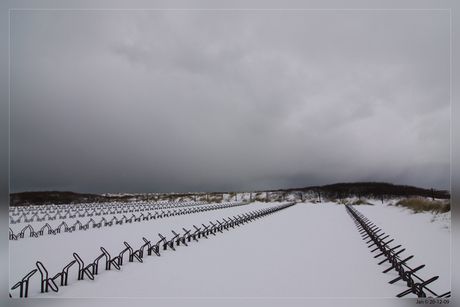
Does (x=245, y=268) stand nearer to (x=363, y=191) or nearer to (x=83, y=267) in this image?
(x=83, y=267)

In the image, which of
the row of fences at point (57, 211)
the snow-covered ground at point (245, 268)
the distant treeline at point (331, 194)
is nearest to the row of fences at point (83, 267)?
the snow-covered ground at point (245, 268)

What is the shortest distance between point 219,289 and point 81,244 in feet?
27.9

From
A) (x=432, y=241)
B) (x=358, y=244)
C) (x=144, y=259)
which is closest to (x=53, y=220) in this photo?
(x=144, y=259)

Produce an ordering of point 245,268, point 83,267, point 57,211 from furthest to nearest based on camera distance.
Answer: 1. point 57,211
2. point 245,268
3. point 83,267

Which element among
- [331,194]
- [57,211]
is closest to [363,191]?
[331,194]

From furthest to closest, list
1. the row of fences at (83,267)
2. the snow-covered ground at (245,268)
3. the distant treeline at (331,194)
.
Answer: the distant treeline at (331,194)
the snow-covered ground at (245,268)
the row of fences at (83,267)

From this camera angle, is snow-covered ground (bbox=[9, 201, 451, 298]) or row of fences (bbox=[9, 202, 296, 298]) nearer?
row of fences (bbox=[9, 202, 296, 298])

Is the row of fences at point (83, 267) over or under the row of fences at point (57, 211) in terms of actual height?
over

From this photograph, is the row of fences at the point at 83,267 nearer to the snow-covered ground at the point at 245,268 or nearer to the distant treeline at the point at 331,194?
the snow-covered ground at the point at 245,268

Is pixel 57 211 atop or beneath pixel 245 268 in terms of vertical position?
beneath

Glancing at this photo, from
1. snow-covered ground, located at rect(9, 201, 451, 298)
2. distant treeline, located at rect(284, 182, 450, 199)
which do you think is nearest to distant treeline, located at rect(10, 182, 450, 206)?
distant treeline, located at rect(284, 182, 450, 199)

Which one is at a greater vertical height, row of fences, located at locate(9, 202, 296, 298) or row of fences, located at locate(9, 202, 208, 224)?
row of fences, located at locate(9, 202, 296, 298)

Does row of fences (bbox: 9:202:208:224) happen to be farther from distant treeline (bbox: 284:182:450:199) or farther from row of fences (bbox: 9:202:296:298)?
distant treeline (bbox: 284:182:450:199)

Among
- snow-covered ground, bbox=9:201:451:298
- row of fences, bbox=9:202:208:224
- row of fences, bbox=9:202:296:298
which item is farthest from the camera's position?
row of fences, bbox=9:202:208:224
